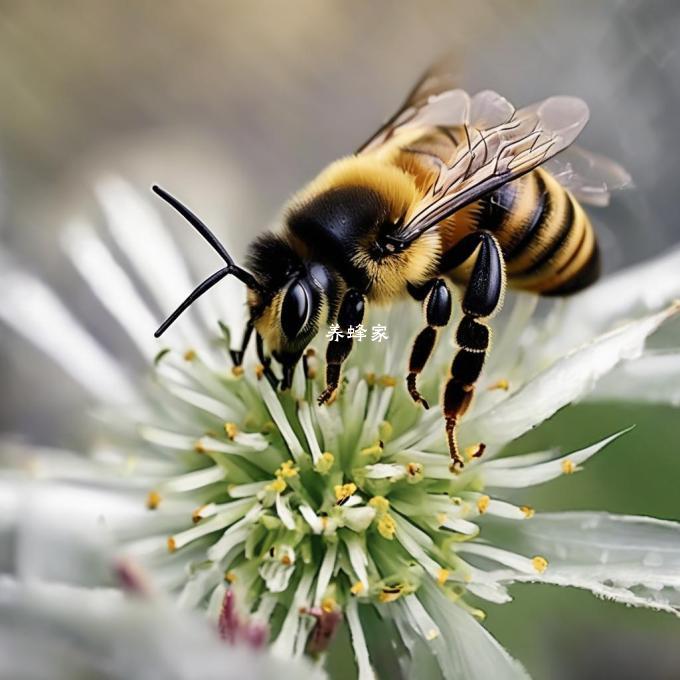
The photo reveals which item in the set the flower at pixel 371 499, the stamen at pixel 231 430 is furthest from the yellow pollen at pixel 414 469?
the stamen at pixel 231 430

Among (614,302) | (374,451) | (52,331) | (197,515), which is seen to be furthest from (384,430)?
(52,331)

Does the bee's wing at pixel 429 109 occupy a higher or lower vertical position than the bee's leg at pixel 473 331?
higher

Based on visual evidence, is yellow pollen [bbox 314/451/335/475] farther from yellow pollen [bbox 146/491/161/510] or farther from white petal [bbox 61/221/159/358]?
white petal [bbox 61/221/159/358]

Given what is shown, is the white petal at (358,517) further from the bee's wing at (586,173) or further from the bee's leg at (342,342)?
the bee's wing at (586,173)

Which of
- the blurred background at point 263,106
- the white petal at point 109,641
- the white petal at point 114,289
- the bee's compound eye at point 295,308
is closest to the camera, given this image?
the white petal at point 109,641

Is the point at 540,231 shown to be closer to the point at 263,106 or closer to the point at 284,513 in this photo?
the point at 284,513

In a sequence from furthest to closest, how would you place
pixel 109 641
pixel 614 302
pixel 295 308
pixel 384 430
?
pixel 614 302 → pixel 384 430 → pixel 295 308 → pixel 109 641

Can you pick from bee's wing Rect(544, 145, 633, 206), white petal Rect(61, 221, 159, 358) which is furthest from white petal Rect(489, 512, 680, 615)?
white petal Rect(61, 221, 159, 358)
